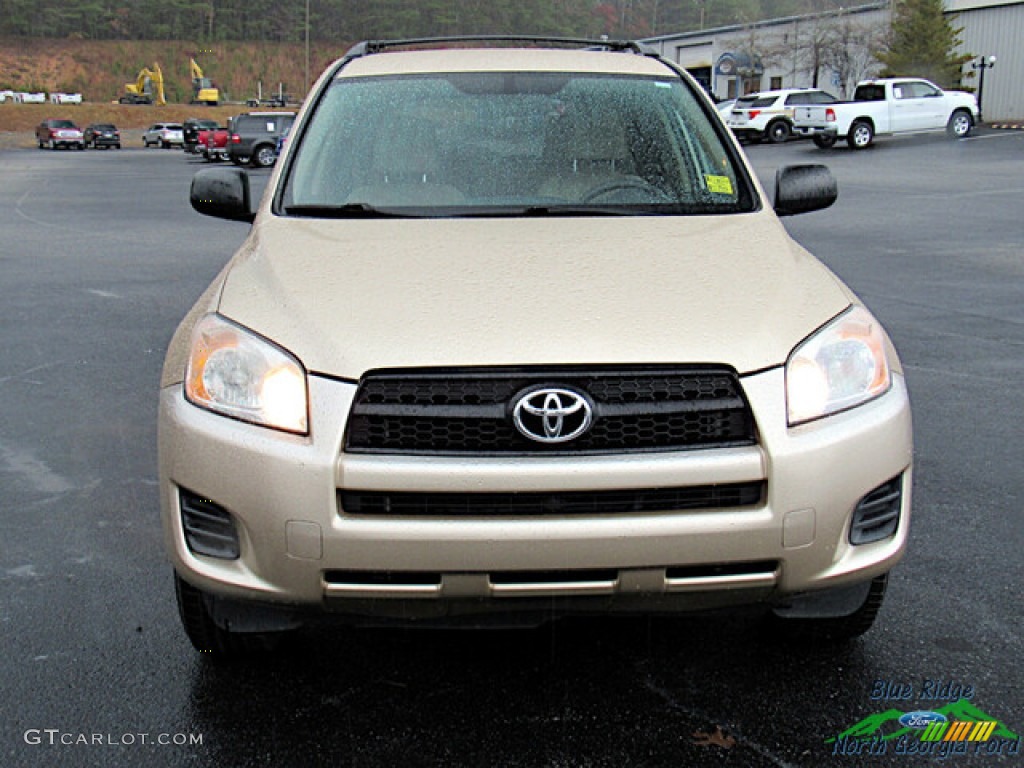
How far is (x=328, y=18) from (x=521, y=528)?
553 feet

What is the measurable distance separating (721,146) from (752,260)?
104 centimetres

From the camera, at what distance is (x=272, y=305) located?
2785 millimetres

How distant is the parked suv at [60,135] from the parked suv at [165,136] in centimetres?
471

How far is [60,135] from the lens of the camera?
57.5m

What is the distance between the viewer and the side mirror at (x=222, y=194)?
4004 millimetres

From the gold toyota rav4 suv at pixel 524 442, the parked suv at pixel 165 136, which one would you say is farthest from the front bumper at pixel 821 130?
the parked suv at pixel 165 136

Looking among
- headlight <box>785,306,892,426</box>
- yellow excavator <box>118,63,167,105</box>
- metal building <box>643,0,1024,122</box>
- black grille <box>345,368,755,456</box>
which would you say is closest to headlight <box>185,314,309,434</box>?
black grille <box>345,368,755,456</box>

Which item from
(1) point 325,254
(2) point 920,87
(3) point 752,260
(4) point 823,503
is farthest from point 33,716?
(2) point 920,87

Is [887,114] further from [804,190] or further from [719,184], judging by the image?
[719,184]

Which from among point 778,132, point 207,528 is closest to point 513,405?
point 207,528

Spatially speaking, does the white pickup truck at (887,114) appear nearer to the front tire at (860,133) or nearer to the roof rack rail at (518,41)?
the front tire at (860,133)

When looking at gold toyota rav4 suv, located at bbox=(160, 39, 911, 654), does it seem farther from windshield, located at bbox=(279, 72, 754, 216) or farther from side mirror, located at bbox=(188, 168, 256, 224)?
side mirror, located at bbox=(188, 168, 256, 224)

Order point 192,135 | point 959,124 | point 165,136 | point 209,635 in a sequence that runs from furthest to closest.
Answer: point 165,136, point 192,135, point 959,124, point 209,635

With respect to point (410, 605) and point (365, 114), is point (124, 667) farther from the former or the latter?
point (365, 114)
